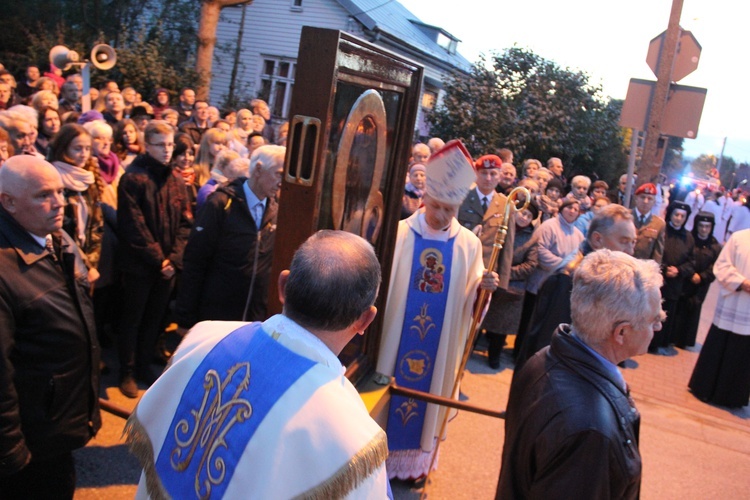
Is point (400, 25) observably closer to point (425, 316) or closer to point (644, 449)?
point (644, 449)

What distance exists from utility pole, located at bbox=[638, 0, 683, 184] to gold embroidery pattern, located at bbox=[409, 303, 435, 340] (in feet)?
17.7

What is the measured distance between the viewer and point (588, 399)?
1.85 m

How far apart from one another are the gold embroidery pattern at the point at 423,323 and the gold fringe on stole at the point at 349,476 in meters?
2.43

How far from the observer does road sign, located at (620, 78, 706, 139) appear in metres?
7.93

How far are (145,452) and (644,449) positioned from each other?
463 cm

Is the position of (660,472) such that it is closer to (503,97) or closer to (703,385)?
(703,385)

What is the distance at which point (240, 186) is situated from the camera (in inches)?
146

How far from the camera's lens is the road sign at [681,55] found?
8094mm

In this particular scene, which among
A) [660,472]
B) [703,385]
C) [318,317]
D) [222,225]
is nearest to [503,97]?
[703,385]

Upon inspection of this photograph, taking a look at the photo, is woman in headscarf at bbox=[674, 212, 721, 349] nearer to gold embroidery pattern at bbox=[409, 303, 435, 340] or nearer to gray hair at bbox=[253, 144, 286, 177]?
gold embroidery pattern at bbox=[409, 303, 435, 340]

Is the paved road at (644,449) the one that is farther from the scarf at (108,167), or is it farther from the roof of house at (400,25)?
the roof of house at (400,25)

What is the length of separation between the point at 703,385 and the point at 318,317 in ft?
21.1

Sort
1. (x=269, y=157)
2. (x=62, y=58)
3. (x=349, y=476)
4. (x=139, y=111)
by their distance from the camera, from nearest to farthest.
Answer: (x=349, y=476), (x=269, y=157), (x=139, y=111), (x=62, y=58)

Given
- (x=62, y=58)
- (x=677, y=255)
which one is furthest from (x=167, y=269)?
(x=62, y=58)
